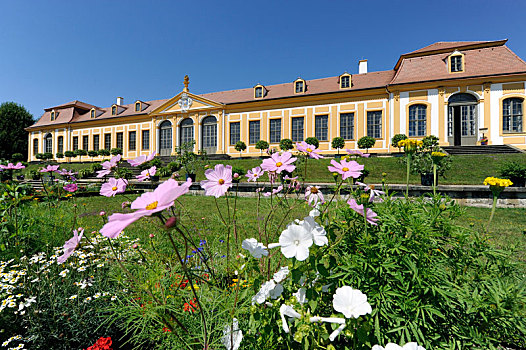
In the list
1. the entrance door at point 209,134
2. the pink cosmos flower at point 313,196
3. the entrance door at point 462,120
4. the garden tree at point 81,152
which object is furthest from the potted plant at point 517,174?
the garden tree at point 81,152

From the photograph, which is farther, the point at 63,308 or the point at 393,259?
the point at 63,308

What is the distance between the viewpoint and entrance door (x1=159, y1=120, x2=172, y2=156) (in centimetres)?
2403

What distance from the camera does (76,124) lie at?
27.7 metres

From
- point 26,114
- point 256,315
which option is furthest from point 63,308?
point 26,114

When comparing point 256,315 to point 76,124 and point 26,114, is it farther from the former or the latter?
point 26,114

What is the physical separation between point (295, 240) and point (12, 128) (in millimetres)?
46925

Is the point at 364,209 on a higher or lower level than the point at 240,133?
lower

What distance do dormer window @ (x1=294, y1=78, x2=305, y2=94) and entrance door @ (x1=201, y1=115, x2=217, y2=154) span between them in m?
7.85

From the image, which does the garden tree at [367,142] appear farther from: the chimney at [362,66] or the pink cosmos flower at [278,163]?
the pink cosmos flower at [278,163]

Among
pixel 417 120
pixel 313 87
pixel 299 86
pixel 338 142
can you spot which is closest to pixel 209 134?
pixel 299 86

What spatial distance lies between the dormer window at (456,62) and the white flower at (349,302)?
68.1 ft

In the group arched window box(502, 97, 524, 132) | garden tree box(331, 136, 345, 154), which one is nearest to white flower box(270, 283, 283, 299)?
garden tree box(331, 136, 345, 154)

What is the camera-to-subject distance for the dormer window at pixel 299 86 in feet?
67.2

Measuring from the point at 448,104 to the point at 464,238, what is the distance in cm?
1917
